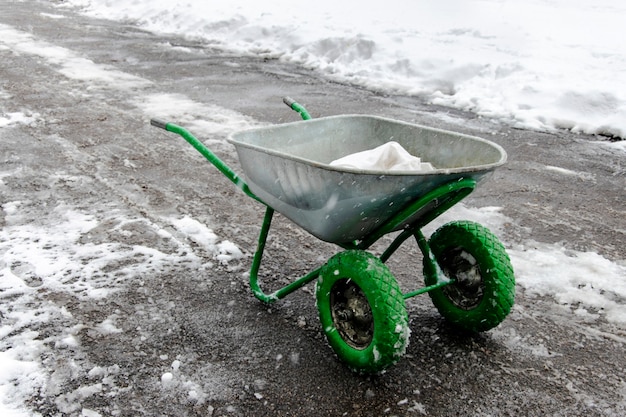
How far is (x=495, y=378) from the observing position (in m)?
2.76

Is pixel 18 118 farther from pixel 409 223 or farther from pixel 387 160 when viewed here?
pixel 409 223

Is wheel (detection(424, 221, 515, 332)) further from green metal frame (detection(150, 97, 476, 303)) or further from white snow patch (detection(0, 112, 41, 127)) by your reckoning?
white snow patch (detection(0, 112, 41, 127))

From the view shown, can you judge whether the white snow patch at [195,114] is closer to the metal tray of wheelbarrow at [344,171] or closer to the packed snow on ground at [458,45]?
the packed snow on ground at [458,45]

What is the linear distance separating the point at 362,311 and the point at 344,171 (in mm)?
658

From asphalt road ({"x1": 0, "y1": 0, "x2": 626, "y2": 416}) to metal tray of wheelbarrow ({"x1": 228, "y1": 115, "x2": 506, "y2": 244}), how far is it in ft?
2.15

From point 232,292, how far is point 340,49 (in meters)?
7.24

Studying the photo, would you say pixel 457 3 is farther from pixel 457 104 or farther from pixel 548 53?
pixel 457 104

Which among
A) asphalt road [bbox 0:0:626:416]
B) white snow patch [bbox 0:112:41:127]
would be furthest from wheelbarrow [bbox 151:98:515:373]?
white snow patch [bbox 0:112:41:127]

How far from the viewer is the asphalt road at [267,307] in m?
2.62

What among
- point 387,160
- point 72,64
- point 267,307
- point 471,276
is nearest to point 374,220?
point 387,160

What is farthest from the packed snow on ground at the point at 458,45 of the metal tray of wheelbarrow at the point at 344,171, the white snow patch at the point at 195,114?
the metal tray of wheelbarrow at the point at 344,171

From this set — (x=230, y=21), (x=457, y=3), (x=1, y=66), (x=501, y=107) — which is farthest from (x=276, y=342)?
(x=457, y=3)

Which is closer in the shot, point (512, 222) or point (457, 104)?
point (512, 222)

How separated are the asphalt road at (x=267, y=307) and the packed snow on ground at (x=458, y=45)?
2.51 feet
